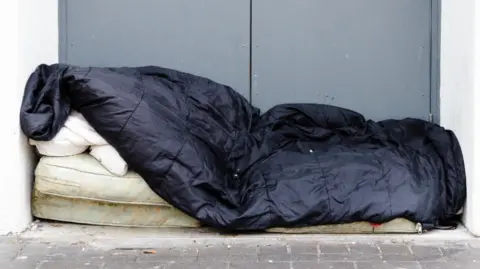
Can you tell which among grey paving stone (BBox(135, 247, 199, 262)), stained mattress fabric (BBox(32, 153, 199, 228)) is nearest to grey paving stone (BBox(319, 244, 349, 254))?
grey paving stone (BBox(135, 247, 199, 262))

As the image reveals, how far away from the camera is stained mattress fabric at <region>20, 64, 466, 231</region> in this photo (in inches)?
212

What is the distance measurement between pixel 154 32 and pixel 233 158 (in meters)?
1.22

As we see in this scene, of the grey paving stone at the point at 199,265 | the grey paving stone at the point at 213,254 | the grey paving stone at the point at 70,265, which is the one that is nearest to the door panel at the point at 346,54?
the grey paving stone at the point at 213,254

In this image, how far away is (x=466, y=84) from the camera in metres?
5.57

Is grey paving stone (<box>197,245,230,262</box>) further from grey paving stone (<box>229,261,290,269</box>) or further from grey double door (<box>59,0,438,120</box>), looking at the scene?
grey double door (<box>59,0,438,120</box>)

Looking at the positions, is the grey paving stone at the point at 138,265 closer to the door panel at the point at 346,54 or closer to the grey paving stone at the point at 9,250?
the grey paving stone at the point at 9,250

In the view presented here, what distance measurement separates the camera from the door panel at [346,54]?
6.23 m

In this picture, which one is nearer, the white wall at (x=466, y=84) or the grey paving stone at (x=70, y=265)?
the grey paving stone at (x=70, y=265)

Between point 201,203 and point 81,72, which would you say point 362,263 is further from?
point 81,72

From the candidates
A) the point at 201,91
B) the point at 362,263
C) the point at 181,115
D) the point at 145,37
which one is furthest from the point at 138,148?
the point at 362,263

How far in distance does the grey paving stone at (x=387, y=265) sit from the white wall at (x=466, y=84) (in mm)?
786

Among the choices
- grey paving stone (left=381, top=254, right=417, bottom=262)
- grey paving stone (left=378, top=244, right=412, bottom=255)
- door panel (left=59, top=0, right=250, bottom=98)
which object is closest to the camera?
grey paving stone (left=381, top=254, right=417, bottom=262)

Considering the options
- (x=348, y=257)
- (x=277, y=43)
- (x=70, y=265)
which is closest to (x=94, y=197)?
(x=70, y=265)

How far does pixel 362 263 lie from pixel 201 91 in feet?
5.89
